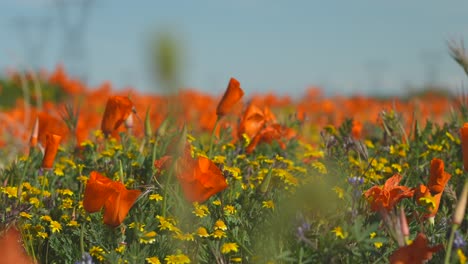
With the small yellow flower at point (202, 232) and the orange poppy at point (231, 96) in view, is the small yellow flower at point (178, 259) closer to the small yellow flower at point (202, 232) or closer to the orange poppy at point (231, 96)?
the small yellow flower at point (202, 232)

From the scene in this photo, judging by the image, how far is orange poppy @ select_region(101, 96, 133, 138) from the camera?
8.98 feet

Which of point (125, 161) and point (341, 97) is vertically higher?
point (125, 161)

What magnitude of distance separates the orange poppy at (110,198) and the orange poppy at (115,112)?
0.83 metres

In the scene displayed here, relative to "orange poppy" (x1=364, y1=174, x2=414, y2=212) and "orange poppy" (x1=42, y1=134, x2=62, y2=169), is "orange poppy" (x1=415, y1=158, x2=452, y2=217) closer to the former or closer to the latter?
"orange poppy" (x1=364, y1=174, x2=414, y2=212)

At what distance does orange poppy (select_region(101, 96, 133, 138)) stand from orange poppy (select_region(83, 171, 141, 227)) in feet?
2.71

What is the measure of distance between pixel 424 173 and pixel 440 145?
0.28 metres

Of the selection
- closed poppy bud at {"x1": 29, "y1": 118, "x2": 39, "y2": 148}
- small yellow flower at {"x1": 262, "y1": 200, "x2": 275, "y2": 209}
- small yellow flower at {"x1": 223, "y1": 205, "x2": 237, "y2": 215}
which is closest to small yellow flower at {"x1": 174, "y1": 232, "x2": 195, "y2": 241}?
small yellow flower at {"x1": 223, "y1": 205, "x2": 237, "y2": 215}

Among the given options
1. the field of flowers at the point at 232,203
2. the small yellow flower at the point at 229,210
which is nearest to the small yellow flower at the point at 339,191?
the field of flowers at the point at 232,203

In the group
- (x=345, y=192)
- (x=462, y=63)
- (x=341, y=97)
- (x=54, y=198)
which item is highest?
(x=462, y=63)

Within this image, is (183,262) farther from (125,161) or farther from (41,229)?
(125,161)

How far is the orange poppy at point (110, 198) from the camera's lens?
1.90m

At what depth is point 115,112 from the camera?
9.21ft

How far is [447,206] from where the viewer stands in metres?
2.65

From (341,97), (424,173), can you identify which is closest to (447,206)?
(424,173)
